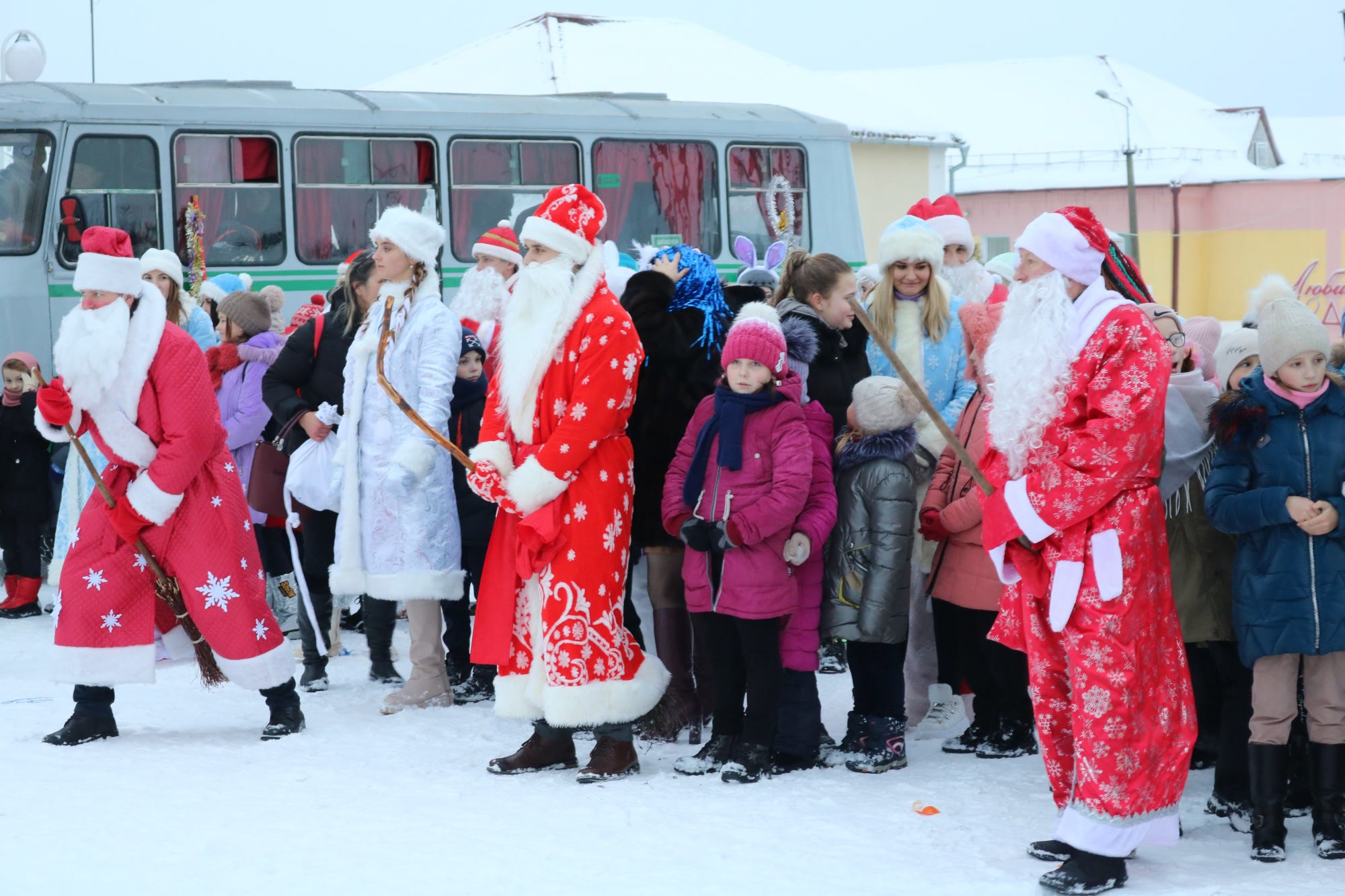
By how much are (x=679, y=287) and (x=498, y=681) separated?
1.57 m

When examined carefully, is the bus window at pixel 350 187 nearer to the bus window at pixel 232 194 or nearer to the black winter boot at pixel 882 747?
the bus window at pixel 232 194

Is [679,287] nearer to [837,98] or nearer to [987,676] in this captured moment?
[987,676]

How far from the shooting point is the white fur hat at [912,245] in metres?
5.75

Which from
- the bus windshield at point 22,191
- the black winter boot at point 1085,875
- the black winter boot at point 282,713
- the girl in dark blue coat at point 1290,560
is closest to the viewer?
the black winter boot at point 1085,875

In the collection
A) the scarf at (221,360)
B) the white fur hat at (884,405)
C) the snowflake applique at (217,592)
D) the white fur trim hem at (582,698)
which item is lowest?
the white fur trim hem at (582,698)

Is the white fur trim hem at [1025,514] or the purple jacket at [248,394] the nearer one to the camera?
the white fur trim hem at [1025,514]

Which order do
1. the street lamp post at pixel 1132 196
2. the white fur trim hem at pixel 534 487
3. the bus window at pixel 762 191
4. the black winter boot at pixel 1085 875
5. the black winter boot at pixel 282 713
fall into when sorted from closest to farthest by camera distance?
the black winter boot at pixel 1085 875
the white fur trim hem at pixel 534 487
the black winter boot at pixel 282 713
the bus window at pixel 762 191
the street lamp post at pixel 1132 196

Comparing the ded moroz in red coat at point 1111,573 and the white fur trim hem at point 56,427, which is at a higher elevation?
the white fur trim hem at point 56,427

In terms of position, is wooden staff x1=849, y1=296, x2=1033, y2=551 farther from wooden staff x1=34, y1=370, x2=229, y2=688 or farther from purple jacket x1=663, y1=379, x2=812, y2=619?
wooden staff x1=34, y1=370, x2=229, y2=688

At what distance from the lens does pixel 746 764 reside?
16.0ft

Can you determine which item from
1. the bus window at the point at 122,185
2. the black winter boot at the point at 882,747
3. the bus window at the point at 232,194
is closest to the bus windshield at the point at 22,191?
the bus window at the point at 122,185

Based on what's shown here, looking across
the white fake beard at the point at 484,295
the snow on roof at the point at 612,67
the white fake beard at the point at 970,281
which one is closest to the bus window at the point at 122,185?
the white fake beard at the point at 484,295

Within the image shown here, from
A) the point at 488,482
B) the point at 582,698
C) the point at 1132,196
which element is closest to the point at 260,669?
the point at 488,482

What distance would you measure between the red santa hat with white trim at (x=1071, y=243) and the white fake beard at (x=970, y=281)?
2.65m
